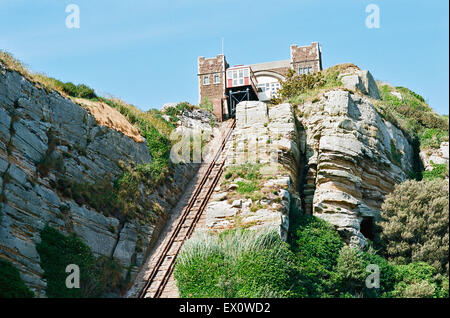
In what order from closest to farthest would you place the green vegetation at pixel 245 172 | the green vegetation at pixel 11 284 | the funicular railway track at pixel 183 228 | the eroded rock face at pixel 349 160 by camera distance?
1. the green vegetation at pixel 11 284
2. the funicular railway track at pixel 183 228
3. the eroded rock face at pixel 349 160
4. the green vegetation at pixel 245 172

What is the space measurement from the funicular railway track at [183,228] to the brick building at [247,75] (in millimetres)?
9044

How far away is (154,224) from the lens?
2414 centimetres

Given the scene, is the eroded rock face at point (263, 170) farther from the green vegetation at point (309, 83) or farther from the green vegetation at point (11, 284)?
the green vegetation at point (11, 284)

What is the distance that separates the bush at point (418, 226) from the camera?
76.5 feet

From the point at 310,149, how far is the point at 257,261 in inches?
359

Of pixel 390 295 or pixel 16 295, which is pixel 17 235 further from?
pixel 390 295

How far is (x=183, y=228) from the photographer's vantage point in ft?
79.7

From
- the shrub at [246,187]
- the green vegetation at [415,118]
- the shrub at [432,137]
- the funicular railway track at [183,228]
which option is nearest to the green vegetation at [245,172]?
the shrub at [246,187]

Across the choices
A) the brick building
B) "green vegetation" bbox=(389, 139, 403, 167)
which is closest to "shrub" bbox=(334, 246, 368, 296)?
"green vegetation" bbox=(389, 139, 403, 167)

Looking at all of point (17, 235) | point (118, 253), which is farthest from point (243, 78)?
point (17, 235)

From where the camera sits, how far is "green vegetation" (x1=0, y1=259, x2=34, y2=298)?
1673 centimetres

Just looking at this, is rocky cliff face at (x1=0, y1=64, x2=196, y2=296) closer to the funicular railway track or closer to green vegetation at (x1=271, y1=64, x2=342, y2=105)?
the funicular railway track

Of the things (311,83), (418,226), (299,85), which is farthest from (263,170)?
(299,85)

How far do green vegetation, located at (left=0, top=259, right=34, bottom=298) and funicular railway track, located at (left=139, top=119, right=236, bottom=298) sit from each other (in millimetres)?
4287
